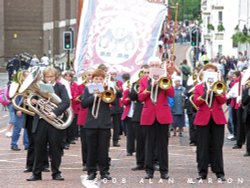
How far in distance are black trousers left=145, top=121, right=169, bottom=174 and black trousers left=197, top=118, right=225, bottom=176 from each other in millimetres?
503

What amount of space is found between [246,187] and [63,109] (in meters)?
3.06

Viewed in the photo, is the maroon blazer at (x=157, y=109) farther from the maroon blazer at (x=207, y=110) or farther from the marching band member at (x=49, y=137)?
the marching band member at (x=49, y=137)

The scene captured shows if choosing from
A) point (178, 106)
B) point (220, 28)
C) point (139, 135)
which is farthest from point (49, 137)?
point (220, 28)

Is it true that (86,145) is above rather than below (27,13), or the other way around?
below

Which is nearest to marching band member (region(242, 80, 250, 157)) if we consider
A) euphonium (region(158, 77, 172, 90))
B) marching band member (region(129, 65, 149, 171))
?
marching band member (region(129, 65, 149, 171))

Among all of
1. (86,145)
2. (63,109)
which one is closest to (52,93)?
(63,109)

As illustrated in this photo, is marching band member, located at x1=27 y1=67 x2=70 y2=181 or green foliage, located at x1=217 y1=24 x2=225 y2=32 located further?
green foliage, located at x1=217 y1=24 x2=225 y2=32

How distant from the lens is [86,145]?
17.8 meters

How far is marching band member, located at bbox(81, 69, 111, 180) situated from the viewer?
53.3ft

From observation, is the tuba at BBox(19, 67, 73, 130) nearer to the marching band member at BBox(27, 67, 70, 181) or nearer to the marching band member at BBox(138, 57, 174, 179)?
the marching band member at BBox(27, 67, 70, 181)

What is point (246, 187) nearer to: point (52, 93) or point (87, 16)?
point (52, 93)

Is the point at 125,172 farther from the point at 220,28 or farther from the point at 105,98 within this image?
the point at 220,28

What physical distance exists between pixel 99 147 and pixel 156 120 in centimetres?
96

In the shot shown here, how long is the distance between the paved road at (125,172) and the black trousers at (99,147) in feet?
0.80
